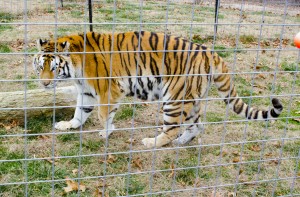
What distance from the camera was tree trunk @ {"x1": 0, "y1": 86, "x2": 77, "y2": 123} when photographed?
4223 millimetres

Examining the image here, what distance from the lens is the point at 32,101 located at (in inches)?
171

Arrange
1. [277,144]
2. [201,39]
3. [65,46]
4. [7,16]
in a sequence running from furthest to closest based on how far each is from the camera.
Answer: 1. [7,16]
2. [201,39]
3. [277,144]
4. [65,46]

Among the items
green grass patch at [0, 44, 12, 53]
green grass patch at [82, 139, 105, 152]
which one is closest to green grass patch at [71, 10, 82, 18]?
green grass patch at [0, 44, 12, 53]

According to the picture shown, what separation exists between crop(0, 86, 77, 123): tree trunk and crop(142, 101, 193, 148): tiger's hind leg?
1.04m

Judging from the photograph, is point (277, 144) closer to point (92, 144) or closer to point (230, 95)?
point (230, 95)

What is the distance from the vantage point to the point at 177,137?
14.3ft

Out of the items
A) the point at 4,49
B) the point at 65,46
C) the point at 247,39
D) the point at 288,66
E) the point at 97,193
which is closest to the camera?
the point at 97,193

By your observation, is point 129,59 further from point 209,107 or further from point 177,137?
point 209,107

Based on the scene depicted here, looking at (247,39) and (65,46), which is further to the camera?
(247,39)

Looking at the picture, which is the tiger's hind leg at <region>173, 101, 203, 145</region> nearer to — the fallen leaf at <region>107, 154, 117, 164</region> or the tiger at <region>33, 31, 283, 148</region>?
the tiger at <region>33, 31, 283, 148</region>

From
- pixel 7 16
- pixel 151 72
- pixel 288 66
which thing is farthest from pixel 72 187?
pixel 7 16

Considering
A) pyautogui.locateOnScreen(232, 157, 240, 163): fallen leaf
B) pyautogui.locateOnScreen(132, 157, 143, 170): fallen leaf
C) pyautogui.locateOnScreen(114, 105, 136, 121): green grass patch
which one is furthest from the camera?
pyautogui.locateOnScreen(114, 105, 136, 121): green grass patch

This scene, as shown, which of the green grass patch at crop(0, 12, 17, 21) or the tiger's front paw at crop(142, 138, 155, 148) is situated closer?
the tiger's front paw at crop(142, 138, 155, 148)

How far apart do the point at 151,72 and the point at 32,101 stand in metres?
1.35
